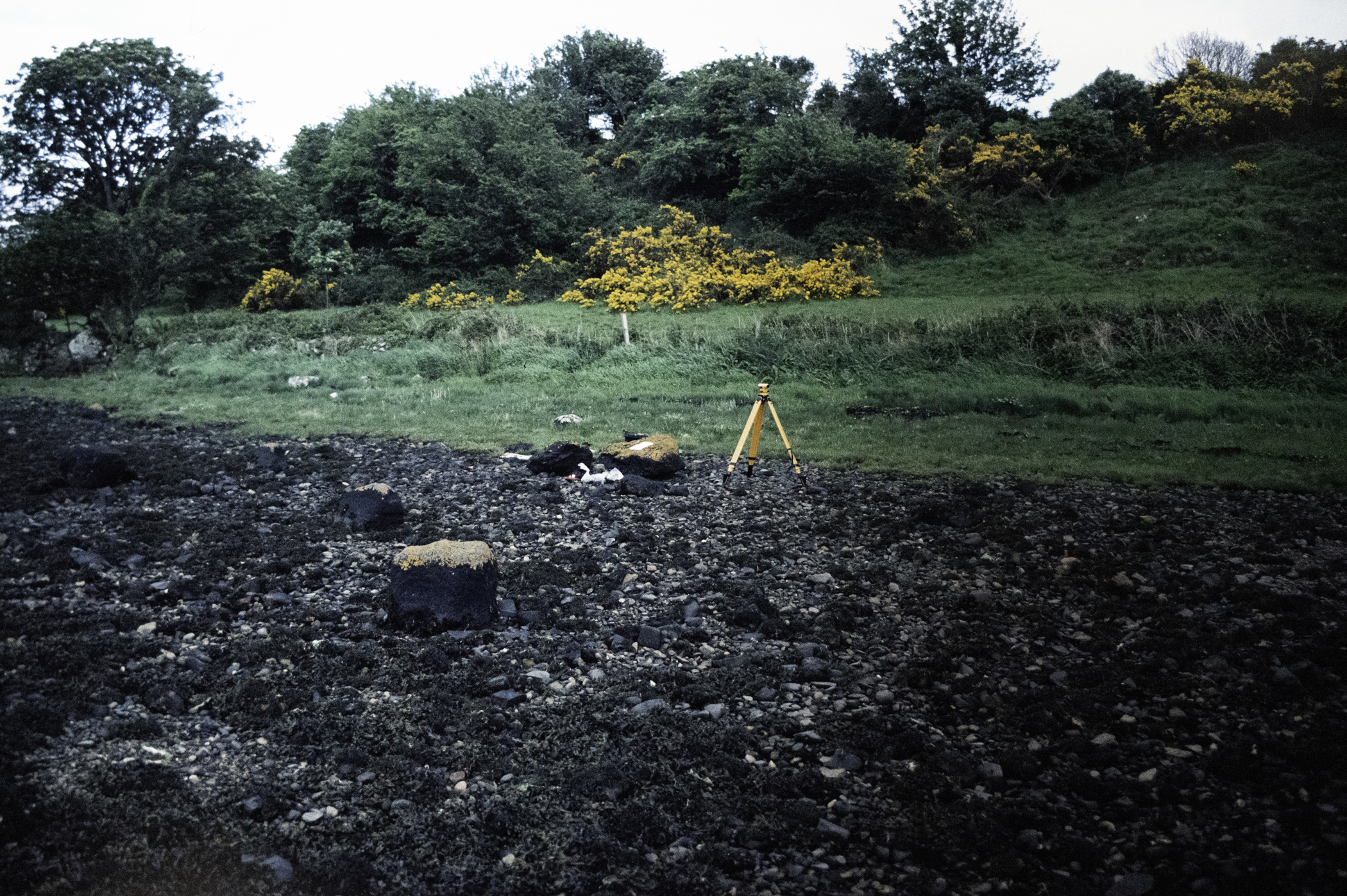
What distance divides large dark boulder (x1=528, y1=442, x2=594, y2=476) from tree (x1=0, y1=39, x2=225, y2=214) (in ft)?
90.0

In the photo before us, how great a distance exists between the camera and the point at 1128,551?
6.80 m

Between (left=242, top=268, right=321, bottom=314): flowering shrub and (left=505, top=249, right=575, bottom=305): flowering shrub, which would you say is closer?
(left=505, top=249, right=575, bottom=305): flowering shrub

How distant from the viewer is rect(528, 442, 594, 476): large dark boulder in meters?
9.96

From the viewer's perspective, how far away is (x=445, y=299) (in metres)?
33.5

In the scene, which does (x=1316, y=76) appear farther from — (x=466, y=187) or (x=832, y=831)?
(x=832, y=831)

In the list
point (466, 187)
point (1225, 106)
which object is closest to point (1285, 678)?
point (1225, 106)

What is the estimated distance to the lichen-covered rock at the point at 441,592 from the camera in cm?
574

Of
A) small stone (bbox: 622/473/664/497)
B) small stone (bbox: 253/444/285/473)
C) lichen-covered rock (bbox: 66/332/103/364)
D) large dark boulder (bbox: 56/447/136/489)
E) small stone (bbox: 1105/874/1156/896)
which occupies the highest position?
lichen-covered rock (bbox: 66/332/103/364)

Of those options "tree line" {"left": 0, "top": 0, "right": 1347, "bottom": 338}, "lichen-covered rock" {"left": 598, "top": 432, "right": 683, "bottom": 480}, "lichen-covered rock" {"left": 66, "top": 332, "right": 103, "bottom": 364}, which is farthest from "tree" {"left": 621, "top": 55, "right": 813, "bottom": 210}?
"lichen-covered rock" {"left": 598, "top": 432, "right": 683, "bottom": 480}

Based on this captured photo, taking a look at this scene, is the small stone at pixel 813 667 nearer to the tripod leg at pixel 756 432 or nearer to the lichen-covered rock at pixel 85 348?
the tripod leg at pixel 756 432

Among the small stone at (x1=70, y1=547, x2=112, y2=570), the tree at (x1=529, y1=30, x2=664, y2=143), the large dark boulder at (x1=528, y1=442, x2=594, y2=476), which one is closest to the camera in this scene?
the small stone at (x1=70, y1=547, x2=112, y2=570)

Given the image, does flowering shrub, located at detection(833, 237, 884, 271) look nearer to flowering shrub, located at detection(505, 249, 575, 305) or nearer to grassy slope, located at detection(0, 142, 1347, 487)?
grassy slope, located at detection(0, 142, 1347, 487)

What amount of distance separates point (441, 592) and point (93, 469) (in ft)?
21.0

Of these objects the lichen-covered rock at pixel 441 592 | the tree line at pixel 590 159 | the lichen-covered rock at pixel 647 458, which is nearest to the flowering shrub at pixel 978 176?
the tree line at pixel 590 159
